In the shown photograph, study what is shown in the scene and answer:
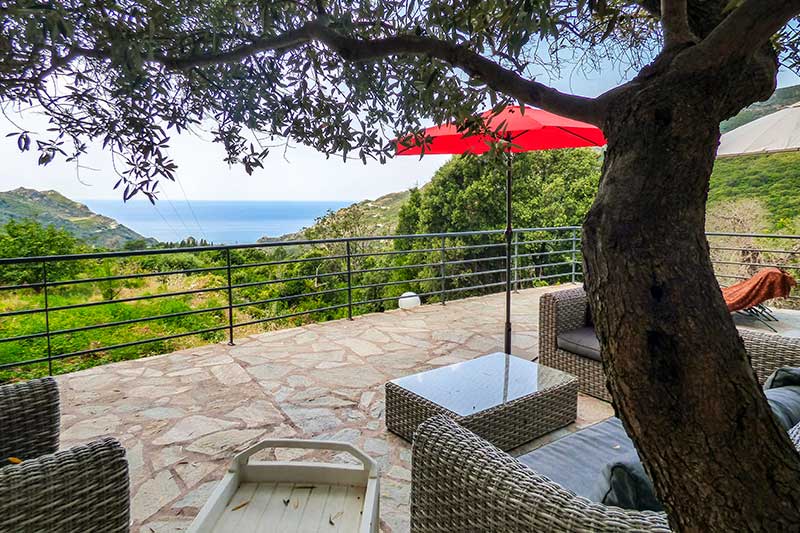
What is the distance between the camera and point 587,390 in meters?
3.10

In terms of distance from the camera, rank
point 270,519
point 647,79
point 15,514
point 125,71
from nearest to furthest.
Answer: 1. point 647,79
2. point 125,71
3. point 15,514
4. point 270,519

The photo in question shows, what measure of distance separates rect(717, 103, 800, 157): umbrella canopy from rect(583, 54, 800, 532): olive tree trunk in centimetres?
404

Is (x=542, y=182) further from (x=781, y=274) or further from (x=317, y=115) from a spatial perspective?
(x=317, y=115)

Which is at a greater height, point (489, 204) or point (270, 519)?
point (489, 204)

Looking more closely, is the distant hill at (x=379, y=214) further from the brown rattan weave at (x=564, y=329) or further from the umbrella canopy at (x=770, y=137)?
the brown rattan weave at (x=564, y=329)

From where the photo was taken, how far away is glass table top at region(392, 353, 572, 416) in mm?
2518

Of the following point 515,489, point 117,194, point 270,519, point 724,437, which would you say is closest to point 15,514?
point 270,519

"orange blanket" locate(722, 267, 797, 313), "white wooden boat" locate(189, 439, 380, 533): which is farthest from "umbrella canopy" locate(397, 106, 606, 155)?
"orange blanket" locate(722, 267, 797, 313)

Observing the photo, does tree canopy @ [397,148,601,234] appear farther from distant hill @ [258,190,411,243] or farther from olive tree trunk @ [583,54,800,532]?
olive tree trunk @ [583,54,800,532]

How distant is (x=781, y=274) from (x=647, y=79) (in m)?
4.37

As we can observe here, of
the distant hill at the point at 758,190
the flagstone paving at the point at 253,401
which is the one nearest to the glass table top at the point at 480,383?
the flagstone paving at the point at 253,401

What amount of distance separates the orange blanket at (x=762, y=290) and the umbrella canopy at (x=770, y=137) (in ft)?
3.46

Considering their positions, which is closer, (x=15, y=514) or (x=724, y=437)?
(x=724, y=437)

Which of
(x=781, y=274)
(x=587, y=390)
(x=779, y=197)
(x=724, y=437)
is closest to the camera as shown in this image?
(x=724, y=437)
